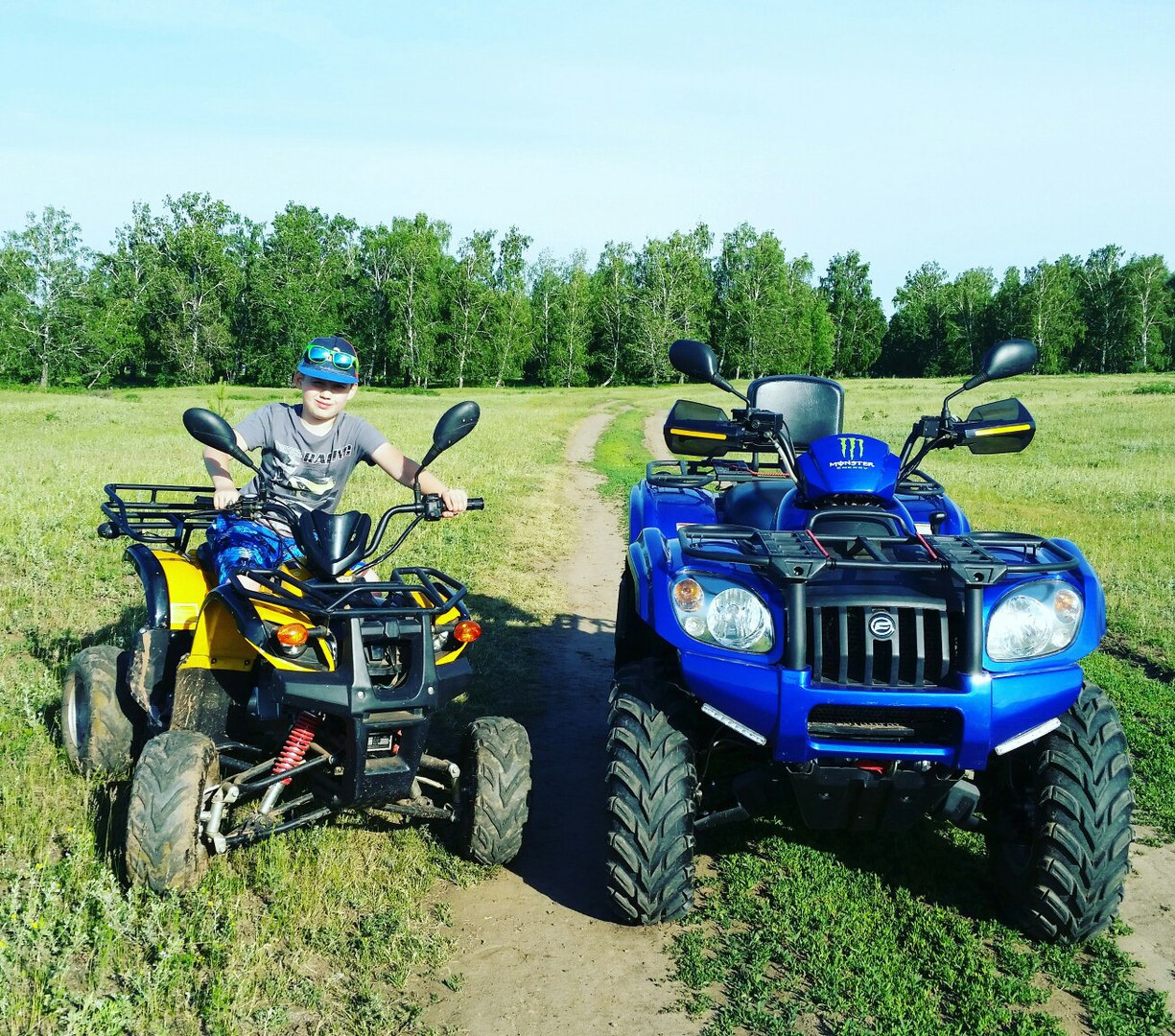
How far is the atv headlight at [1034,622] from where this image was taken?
392 centimetres

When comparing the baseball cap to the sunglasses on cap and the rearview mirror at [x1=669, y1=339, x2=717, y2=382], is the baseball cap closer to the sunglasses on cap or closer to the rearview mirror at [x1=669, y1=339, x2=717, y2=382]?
the sunglasses on cap

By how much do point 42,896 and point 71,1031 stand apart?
100cm

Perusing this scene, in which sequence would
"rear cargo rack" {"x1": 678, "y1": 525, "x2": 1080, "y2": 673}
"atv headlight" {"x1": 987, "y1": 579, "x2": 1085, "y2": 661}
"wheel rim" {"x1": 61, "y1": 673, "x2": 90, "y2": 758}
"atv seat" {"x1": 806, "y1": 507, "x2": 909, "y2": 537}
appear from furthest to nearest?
"wheel rim" {"x1": 61, "y1": 673, "x2": 90, "y2": 758}, "atv seat" {"x1": 806, "y1": 507, "x2": 909, "y2": 537}, "atv headlight" {"x1": 987, "y1": 579, "x2": 1085, "y2": 661}, "rear cargo rack" {"x1": 678, "y1": 525, "x2": 1080, "y2": 673}

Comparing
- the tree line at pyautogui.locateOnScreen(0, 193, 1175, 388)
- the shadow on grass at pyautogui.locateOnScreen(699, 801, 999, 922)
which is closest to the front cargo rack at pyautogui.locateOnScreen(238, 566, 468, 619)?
the shadow on grass at pyautogui.locateOnScreen(699, 801, 999, 922)

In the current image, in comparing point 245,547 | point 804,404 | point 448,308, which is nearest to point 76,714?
point 245,547

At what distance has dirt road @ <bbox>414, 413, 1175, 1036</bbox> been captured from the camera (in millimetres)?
3652

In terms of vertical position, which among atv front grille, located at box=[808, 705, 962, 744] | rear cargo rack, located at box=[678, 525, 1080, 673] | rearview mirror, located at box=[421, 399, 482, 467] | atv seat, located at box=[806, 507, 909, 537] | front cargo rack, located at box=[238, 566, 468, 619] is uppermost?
rearview mirror, located at box=[421, 399, 482, 467]

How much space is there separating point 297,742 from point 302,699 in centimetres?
57

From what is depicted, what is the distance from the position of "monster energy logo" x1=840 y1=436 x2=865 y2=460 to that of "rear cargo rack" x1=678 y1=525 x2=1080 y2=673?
17.7 inches

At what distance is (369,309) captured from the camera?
249ft

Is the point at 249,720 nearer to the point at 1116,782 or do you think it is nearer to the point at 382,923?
the point at 382,923

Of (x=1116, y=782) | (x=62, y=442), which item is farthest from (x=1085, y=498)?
(x=62, y=442)

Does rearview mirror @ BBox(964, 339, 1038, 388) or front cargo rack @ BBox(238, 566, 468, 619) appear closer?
front cargo rack @ BBox(238, 566, 468, 619)

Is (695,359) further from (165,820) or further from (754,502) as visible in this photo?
(165,820)
